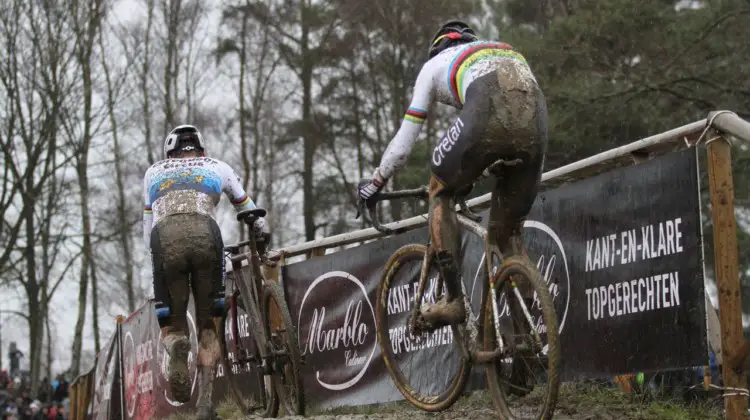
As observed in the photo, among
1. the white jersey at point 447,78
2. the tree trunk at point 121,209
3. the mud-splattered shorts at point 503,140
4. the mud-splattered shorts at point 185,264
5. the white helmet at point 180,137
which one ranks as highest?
the tree trunk at point 121,209

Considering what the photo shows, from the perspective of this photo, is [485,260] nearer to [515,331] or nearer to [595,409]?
[515,331]

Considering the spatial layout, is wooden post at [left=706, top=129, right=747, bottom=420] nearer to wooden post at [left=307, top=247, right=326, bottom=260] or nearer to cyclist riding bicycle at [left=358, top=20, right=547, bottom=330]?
cyclist riding bicycle at [left=358, top=20, right=547, bottom=330]

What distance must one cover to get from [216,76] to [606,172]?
27787 mm

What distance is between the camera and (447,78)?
595cm

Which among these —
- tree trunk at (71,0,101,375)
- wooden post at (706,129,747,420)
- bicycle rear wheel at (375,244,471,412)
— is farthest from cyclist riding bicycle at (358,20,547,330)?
tree trunk at (71,0,101,375)

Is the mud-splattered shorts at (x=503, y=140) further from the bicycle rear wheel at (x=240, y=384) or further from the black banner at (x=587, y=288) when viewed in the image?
the bicycle rear wheel at (x=240, y=384)

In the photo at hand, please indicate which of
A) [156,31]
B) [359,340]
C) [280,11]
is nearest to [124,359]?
[359,340]

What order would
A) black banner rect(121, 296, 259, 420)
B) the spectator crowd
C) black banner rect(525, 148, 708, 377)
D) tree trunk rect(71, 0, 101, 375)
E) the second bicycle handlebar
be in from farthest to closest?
1. tree trunk rect(71, 0, 101, 375)
2. the spectator crowd
3. black banner rect(121, 296, 259, 420)
4. the second bicycle handlebar
5. black banner rect(525, 148, 708, 377)

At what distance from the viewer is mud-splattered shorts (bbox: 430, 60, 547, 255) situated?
5.67 m

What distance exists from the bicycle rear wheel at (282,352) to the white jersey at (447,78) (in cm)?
228

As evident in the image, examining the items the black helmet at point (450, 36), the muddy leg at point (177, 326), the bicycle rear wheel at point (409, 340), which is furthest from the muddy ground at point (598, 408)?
the black helmet at point (450, 36)

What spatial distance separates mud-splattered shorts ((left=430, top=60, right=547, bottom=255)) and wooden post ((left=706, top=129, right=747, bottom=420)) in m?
0.96

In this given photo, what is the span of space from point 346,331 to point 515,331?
12.1 feet

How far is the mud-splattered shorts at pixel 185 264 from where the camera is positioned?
762 centimetres
